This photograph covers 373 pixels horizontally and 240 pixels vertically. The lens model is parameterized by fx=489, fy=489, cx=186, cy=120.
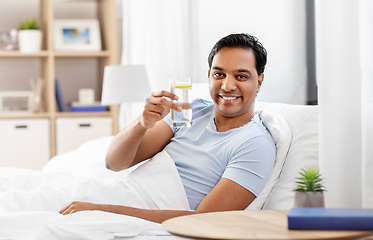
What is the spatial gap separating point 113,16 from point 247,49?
2274mm

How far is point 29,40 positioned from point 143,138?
2.27 m

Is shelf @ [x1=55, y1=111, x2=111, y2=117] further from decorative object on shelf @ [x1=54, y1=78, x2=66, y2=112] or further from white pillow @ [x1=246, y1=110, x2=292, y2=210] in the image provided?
white pillow @ [x1=246, y1=110, x2=292, y2=210]

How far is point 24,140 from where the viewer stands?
143 inches

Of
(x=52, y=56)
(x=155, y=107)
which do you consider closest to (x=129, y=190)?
(x=155, y=107)

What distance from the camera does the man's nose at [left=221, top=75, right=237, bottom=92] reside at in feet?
5.24

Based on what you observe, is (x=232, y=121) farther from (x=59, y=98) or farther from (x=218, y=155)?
(x=59, y=98)

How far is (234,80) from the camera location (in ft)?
5.31

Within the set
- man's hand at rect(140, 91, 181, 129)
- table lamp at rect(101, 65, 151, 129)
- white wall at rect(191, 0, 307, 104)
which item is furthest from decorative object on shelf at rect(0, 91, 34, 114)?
man's hand at rect(140, 91, 181, 129)

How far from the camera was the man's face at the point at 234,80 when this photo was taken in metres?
1.62

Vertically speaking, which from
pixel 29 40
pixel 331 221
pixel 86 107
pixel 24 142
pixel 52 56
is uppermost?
pixel 29 40


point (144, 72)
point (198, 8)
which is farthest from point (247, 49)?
point (198, 8)

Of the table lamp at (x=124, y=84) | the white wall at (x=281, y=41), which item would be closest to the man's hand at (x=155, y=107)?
the white wall at (x=281, y=41)

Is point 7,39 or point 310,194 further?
point 7,39

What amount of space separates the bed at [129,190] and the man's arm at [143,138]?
62 mm
